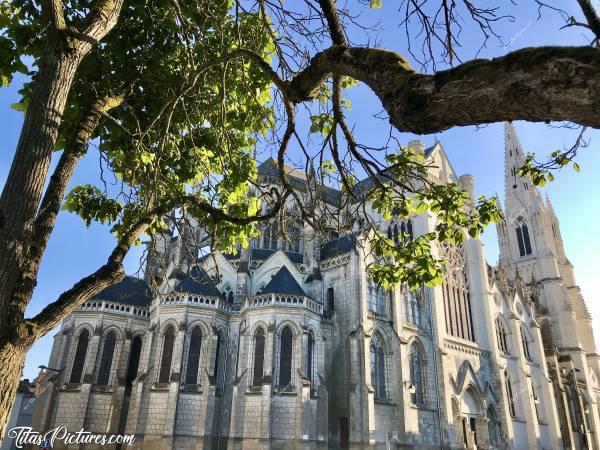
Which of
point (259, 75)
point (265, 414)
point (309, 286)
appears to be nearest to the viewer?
point (259, 75)

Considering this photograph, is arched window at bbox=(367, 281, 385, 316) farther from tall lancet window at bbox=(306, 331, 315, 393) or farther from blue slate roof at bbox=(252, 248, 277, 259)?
blue slate roof at bbox=(252, 248, 277, 259)

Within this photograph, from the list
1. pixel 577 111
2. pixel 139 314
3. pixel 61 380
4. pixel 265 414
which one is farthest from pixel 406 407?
pixel 577 111

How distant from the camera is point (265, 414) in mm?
Result: 22266

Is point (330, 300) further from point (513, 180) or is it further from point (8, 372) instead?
point (513, 180)

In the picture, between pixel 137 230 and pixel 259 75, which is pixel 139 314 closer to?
pixel 259 75

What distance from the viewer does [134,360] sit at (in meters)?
26.5

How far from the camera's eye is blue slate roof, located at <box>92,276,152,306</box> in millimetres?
27016

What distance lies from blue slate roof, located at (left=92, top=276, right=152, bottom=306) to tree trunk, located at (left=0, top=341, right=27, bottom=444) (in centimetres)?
2437

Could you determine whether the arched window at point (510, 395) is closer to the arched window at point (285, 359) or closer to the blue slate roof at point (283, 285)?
the blue slate roof at point (283, 285)

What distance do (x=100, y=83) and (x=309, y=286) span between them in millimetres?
22629

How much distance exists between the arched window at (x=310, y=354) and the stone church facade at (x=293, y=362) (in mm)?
75

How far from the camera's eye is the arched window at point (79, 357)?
24.8m

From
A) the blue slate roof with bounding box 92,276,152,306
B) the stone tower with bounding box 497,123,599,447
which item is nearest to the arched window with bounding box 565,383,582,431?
the stone tower with bounding box 497,123,599,447

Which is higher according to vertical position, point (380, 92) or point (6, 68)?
point (6, 68)
